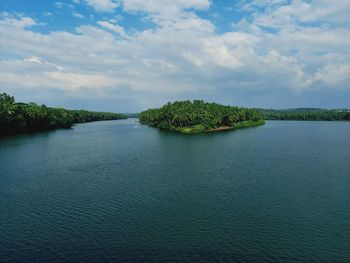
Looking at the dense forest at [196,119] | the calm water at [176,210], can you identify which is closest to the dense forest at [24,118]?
the dense forest at [196,119]

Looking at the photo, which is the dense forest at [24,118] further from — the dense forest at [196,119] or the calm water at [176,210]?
the calm water at [176,210]

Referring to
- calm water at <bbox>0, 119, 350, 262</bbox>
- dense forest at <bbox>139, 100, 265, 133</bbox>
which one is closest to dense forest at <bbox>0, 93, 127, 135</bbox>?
dense forest at <bbox>139, 100, 265, 133</bbox>

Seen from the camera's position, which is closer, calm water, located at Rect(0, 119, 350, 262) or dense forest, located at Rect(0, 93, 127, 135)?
calm water, located at Rect(0, 119, 350, 262)

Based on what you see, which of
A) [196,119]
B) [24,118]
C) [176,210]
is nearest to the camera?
[176,210]

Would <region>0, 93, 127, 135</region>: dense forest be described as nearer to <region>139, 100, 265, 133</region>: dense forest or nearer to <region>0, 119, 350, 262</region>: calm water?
<region>139, 100, 265, 133</region>: dense forest

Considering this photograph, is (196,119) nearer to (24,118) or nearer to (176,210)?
(24,118)

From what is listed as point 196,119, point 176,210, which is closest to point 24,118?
point 196,119

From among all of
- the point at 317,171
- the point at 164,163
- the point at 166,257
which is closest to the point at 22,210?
the point at 166,257

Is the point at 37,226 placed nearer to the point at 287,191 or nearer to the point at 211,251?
the point at 211,251

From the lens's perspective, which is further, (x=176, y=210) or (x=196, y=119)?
(x=196, y=119)
